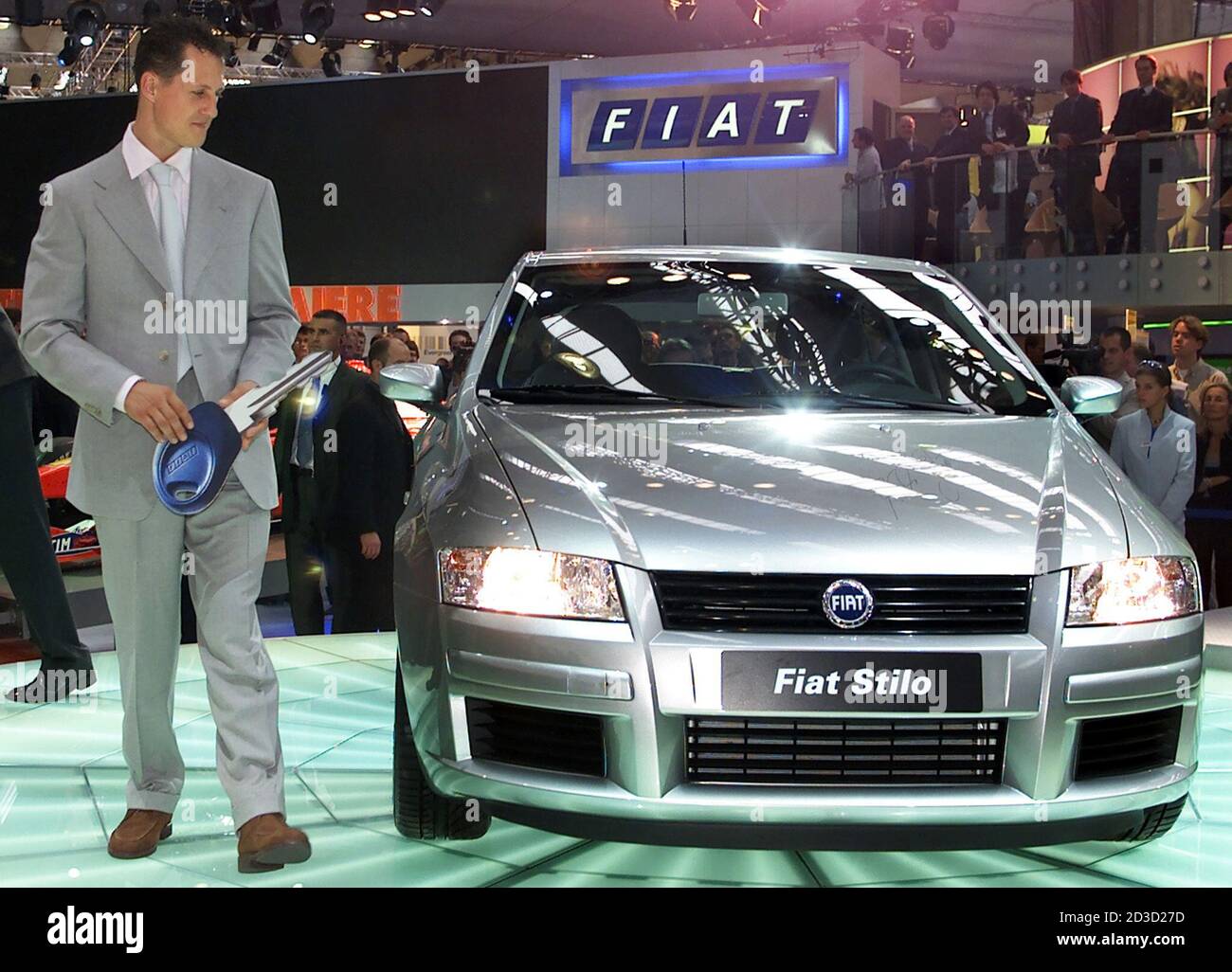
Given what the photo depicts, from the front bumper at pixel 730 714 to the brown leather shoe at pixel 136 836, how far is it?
2.75 feet

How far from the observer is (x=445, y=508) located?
283 cm

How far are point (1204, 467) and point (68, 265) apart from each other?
5834 millimetres

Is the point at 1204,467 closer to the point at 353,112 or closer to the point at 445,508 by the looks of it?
the point at 445,508

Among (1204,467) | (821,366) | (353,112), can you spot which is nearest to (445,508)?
(821,366)

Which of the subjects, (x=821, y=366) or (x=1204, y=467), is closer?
(x=821, y=366)

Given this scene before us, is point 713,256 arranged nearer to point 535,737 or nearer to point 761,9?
point 535,737

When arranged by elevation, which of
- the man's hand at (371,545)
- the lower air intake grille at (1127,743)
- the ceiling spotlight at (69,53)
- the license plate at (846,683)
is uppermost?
the ceiling spotlight at (69,53)

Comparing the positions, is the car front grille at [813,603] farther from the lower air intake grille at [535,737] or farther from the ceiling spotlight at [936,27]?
the ceiling spotlight at [936,27]

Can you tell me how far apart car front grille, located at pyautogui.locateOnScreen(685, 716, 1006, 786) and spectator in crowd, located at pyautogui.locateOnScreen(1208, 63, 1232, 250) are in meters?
9.06

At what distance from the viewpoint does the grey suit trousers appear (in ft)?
9.68

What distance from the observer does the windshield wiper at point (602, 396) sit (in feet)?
11.1

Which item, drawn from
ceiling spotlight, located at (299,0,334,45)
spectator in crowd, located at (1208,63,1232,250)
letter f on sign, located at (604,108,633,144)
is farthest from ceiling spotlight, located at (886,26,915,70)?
ceiling spotlight, located at (299,0,334,45)

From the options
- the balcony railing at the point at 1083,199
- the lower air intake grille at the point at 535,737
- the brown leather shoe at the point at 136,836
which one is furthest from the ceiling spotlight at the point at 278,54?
the lower air intake grille at the point at 535,737

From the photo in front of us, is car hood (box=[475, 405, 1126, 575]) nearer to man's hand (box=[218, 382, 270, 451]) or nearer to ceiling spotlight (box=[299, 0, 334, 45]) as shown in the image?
man's hand (box=[218, 382, 270, 451])
